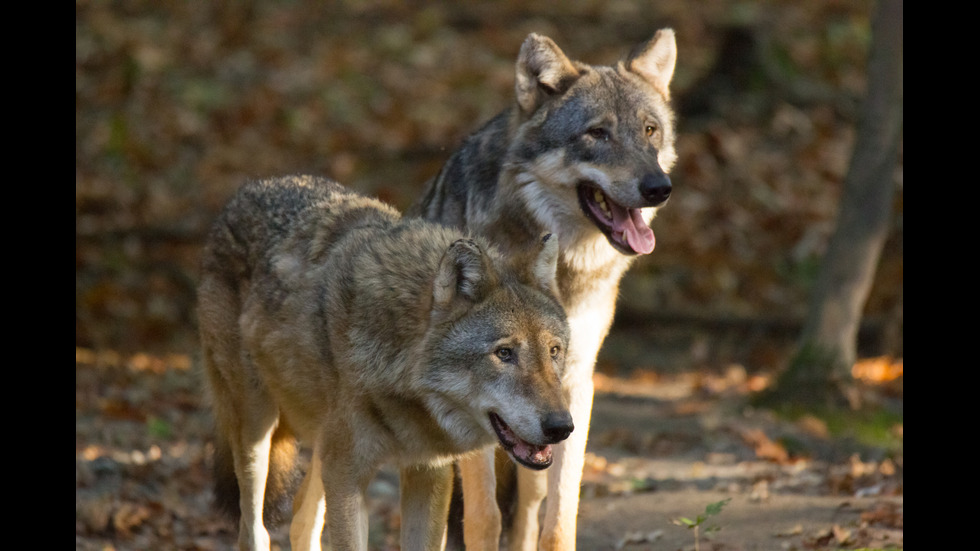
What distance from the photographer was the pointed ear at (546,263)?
4.89 metres

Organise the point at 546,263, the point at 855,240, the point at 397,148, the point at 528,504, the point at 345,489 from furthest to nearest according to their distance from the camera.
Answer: the point at 397,148 < the point at 855,240 < the point at 528,504 < the point at 546,263 < the point at 345,489

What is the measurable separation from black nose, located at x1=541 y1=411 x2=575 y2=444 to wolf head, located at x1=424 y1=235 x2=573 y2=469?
0.24 feet

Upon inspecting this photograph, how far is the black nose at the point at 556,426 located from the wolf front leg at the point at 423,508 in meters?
0.99

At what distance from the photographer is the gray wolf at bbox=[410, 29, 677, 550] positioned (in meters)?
5.48

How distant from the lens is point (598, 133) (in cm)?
551

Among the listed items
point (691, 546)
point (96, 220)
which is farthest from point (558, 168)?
point (96, 220)

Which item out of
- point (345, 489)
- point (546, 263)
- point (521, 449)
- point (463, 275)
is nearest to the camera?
point (521, 449)

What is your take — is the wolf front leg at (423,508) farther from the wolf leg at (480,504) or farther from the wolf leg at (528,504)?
the wolf leg at (528,504)

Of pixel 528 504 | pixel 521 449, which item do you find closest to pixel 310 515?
pixel 528 504

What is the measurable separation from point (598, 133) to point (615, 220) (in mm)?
464

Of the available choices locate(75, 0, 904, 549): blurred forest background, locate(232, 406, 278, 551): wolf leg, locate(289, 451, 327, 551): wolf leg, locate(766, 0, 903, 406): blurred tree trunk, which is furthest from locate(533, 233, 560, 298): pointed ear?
locate(766, 0, 903, 406): blurred tree trunk

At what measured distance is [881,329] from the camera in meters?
11.4

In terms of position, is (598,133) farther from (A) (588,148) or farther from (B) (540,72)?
(B) (540,72)

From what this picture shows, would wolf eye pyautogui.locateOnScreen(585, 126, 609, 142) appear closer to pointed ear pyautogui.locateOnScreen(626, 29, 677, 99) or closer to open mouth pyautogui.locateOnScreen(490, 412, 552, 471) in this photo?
pointed ear pyautogui.locateOnScreen(626, 29, 677, 99)
